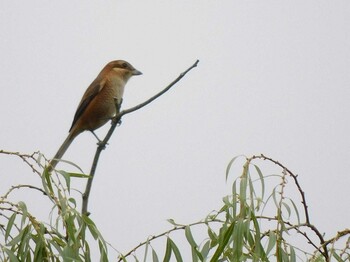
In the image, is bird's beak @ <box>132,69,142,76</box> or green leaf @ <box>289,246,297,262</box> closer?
→ green leaf @ <box>289,246,297,262</box>

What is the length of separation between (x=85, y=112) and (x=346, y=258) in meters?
4.97

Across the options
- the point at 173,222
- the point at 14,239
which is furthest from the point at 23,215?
the point at 173,222

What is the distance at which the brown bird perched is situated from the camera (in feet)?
23.0

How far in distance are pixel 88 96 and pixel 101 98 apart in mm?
216

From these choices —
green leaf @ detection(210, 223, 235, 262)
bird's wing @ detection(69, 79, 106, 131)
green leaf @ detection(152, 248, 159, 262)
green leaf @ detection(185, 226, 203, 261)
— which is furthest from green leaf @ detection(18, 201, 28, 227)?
bird's wing @ detection(69, 79, 106, 131)

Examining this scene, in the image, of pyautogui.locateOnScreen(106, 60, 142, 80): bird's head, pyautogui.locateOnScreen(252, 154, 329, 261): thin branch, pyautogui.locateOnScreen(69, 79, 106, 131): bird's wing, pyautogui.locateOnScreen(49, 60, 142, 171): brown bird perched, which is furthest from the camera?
pyautogui.locateOnScreen(106, 60, 142, 80): bird's head

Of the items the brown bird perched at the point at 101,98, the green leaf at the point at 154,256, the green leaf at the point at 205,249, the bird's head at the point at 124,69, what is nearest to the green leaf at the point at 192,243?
the green leaf at the point at 205,249

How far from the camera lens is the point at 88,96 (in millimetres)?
7309

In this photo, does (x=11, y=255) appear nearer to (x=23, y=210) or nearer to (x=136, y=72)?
(x=23, y=210)

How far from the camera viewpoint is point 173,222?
2.65 m

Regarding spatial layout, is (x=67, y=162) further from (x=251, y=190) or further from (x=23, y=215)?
(x=251, y=190)

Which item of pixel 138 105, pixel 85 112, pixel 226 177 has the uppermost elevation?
pixel 85 112

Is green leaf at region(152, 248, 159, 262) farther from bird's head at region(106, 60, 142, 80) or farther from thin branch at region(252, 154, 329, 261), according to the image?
bird's head at region(106, 60, 142, 80)

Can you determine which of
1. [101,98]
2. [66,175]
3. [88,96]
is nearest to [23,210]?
[66,175]
